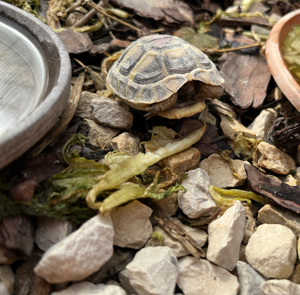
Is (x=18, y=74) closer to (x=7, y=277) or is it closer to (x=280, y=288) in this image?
(x=7, y=277)

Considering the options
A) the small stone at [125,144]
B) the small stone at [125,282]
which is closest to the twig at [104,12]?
the small stone at [125,144]

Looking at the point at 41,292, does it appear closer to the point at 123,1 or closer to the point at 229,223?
the point at 229,223

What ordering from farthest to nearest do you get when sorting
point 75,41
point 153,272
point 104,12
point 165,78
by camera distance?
point 104,12
point 75,41
point 165,78
point 153,272

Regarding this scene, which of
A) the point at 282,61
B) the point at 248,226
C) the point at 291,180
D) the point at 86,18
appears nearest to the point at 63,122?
the point at 248,226

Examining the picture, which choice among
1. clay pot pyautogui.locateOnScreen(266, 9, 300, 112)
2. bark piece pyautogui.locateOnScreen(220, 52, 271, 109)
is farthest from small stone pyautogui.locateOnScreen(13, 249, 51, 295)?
clay pot pyautogui.locateOnScreen(266, 9, 300, 112)

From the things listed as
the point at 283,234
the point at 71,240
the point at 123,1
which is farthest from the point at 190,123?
the point at 123,1

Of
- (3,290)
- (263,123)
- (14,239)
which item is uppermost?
(14,239)

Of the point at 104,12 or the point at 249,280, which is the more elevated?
the point at 104,12
